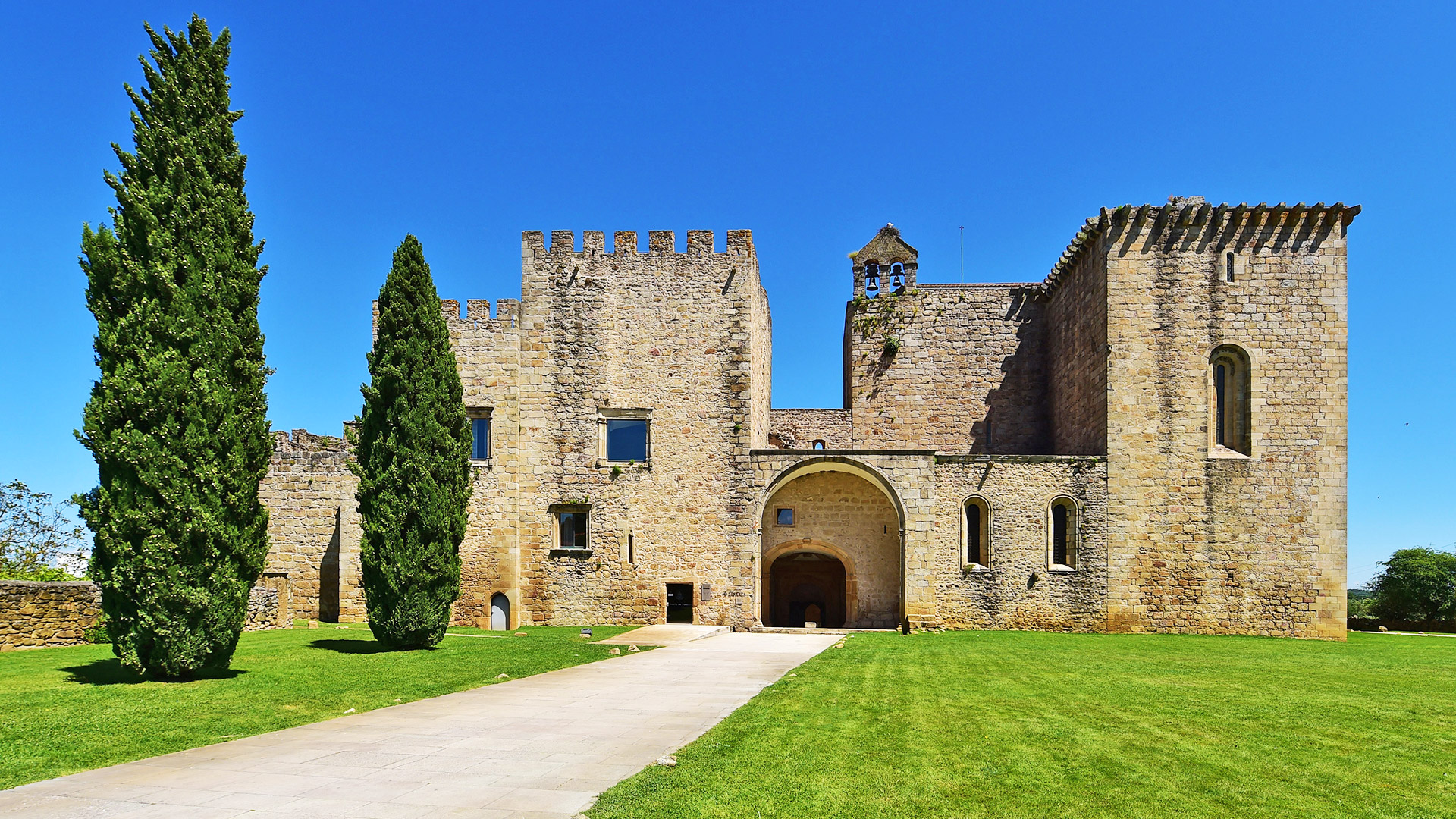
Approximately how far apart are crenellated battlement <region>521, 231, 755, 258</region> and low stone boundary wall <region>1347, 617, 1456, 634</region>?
2608cm

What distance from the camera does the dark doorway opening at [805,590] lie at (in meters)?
28.7

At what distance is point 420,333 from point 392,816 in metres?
12.6

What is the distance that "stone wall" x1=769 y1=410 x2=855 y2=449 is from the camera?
96.4 ft

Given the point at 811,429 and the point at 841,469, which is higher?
the point at 811,429

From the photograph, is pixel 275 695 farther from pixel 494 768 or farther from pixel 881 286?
pixel 881 286

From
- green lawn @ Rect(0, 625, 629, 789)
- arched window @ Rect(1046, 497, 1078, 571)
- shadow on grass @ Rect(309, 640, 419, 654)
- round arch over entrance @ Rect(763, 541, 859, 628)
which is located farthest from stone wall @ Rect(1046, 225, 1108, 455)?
shadow on grass @ Rect(309, 640, 419, 654)

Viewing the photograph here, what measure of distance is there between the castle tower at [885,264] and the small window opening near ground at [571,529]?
42.8 ft

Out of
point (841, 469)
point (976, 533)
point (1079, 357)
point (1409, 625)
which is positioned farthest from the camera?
point (1409, 625)

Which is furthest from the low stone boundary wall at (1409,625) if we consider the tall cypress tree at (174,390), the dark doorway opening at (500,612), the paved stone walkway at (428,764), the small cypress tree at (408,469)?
the tall cypress tree at (174,390)

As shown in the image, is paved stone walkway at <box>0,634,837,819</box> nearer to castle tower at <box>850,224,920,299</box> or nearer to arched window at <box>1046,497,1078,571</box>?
arched window at <box>1046,497,1078,571</box>

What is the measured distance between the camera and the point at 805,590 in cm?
2908

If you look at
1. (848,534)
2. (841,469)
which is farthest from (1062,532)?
(841,469)

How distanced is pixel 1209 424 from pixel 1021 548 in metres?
6.08

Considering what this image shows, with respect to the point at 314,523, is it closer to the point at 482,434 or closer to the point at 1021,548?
the point at 482,434
